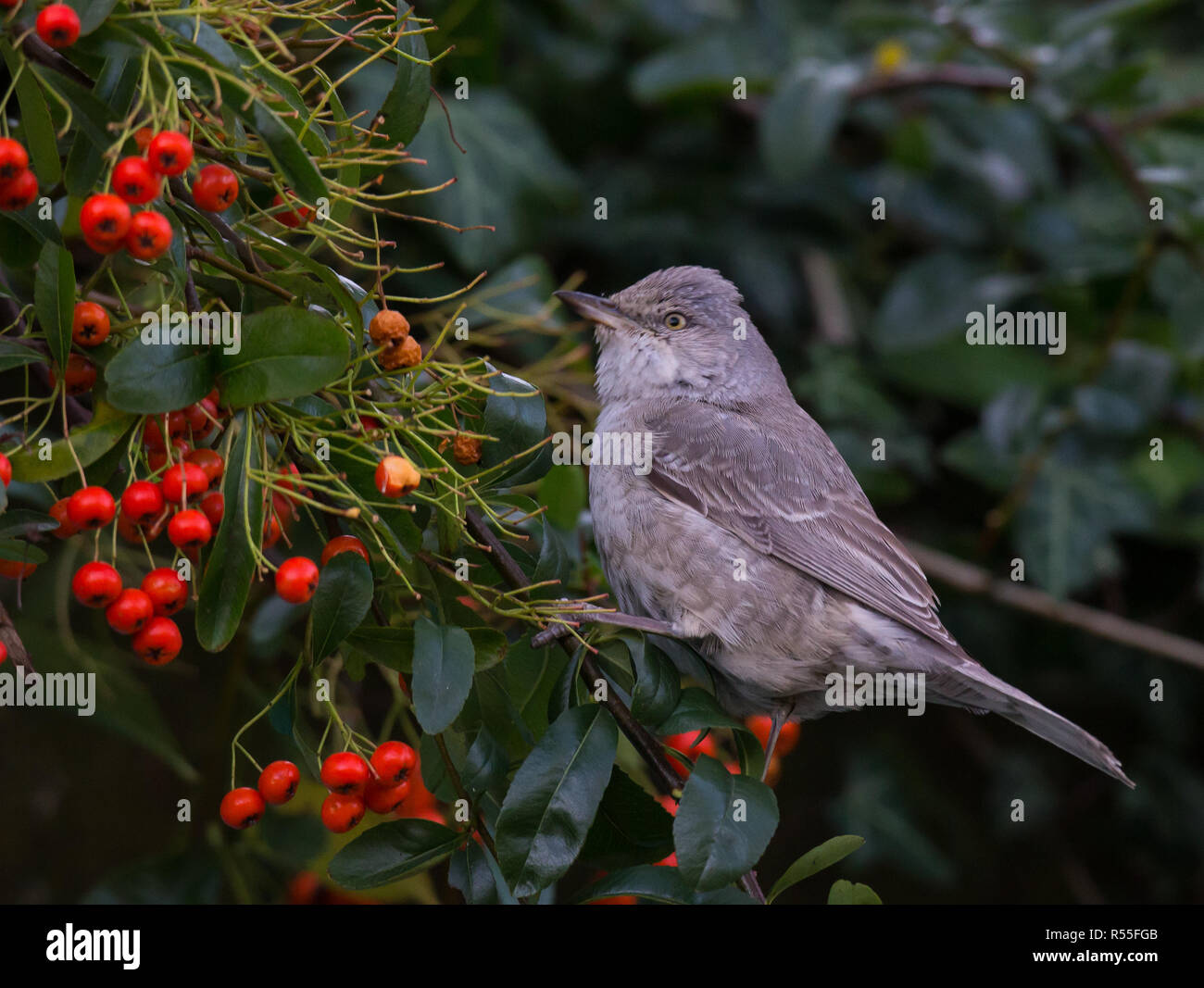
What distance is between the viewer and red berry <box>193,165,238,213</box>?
5.53ft

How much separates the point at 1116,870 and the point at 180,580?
16.3 ft

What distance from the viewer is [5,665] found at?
8.18 feet

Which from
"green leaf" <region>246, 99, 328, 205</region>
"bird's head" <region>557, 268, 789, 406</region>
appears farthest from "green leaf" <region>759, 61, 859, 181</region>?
"green leaf" <region>246, 99, 328, 205</region>

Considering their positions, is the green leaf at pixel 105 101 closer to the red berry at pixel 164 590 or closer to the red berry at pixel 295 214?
the red berry at pixel 295 214

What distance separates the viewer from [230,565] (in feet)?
5.75

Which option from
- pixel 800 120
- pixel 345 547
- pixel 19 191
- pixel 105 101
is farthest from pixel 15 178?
pixel 800 120

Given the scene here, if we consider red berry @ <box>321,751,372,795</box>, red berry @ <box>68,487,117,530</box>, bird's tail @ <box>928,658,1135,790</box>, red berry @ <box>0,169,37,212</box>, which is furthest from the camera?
bird's tail @ <box>928,658,1135,790</box>

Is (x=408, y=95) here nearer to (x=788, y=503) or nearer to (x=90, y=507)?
(x=90, y=507)

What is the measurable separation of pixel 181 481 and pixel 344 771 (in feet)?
1.87

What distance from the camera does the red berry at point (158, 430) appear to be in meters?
1.88

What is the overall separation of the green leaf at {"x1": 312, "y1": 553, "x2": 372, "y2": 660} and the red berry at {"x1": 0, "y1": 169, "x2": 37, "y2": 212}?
0.69m

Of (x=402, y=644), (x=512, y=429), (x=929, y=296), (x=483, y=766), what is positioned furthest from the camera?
(x=929, y=296)

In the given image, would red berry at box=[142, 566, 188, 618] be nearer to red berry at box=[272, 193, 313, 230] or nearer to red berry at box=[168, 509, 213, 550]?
red berry at box=[168, 509, 213, 550]

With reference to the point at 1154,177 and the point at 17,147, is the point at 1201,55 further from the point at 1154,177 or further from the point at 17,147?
the point at 17,147
